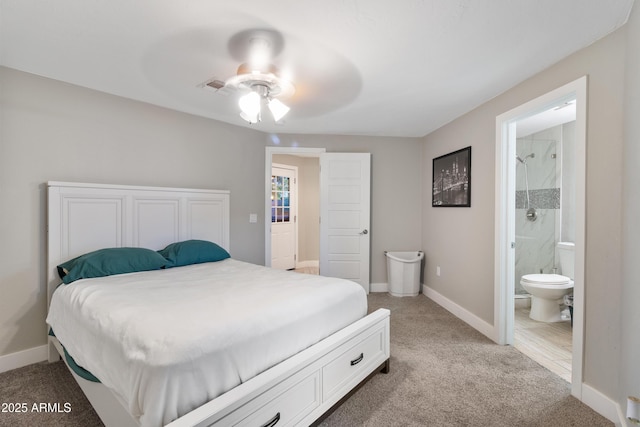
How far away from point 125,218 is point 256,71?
189 centimetres

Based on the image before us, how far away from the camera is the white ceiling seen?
1.64 m

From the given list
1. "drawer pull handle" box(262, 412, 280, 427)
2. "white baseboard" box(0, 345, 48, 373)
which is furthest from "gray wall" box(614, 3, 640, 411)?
"white baseboard" box(0, 345, 48, 373)

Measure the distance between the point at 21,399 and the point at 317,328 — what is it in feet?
6.50

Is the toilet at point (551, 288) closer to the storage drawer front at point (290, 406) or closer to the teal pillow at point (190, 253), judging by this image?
the storage drawer front at point (290, 406)

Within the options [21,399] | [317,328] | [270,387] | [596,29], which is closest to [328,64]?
[596,29]

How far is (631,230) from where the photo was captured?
5.32 ft

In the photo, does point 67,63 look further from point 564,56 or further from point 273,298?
point 564,56

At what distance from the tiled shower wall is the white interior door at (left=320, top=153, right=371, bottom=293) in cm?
206

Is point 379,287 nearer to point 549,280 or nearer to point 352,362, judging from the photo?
point 549,280

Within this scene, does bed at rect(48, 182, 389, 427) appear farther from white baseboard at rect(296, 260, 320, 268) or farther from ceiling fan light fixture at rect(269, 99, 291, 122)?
white baseboard at rect(296, 260, 320, 268)

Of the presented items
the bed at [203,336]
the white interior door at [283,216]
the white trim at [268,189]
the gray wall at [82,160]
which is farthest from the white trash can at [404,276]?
the white interior door at [283,216]

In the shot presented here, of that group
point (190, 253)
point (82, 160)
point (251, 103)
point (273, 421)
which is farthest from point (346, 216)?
point (273, 421)

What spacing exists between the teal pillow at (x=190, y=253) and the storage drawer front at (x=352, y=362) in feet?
5.94

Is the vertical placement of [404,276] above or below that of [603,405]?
above
